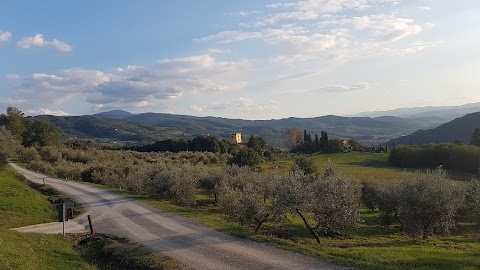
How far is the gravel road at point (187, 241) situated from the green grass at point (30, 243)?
3.48m

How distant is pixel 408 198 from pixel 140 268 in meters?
21.8

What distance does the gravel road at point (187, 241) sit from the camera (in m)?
18.6

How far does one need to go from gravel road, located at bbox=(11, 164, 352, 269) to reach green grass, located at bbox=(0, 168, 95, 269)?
3483 mm

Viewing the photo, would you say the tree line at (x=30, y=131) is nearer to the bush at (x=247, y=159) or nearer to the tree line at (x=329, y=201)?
the bush at (x=247, y=159)

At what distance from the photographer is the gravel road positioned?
18578 mm

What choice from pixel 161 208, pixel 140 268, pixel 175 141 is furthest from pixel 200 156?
pixel 140 268

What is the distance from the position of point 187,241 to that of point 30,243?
9.24 metres

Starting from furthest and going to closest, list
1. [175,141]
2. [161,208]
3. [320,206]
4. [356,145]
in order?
[356,145]
[175,141]
[161,208]
[320,206]

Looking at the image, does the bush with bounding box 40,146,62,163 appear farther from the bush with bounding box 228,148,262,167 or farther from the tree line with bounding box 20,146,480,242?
the tree line with bounding box 20,146,480,242

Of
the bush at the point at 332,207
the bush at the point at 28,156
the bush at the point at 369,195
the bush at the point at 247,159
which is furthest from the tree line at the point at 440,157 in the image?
the bush at the point at 28,156

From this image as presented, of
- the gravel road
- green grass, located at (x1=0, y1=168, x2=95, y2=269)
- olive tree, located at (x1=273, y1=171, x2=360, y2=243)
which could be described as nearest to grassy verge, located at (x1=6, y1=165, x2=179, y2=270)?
green grass, located at (x1=0, y1=168, x2=95, y2=269)

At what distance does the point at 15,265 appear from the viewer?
1702cm

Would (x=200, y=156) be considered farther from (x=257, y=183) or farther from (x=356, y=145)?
(x=356, y=145)

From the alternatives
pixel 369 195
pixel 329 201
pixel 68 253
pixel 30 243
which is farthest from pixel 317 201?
pixel 369 195
